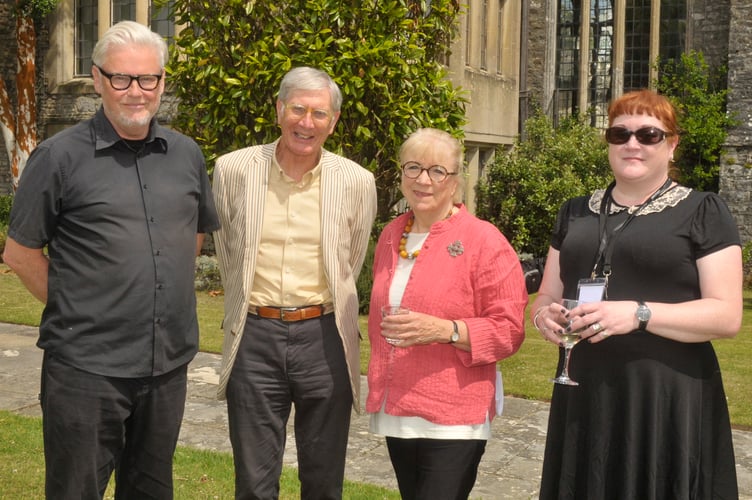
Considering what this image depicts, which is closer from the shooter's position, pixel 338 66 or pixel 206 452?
pixel 206 452

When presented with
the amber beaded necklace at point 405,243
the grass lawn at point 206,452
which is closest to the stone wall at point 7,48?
the grass lawn at point 206,452

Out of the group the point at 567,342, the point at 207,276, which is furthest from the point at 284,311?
the point at 207,276

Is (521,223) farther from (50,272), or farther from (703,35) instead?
(50,272)

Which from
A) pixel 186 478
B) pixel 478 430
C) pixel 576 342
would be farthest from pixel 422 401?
pixel 186 478

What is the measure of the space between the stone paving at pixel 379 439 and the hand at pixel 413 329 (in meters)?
1.91

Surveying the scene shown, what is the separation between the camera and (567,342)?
10.2 feet

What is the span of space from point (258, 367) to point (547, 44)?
57.9 feet

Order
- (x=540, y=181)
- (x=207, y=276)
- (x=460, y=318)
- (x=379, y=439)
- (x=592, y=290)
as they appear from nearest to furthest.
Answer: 1. (x=592, y=290)
2. (x=460, y=318)
3. (x=379, y=439)
4. (x=207, y=276)
5. (x=540, y=181)

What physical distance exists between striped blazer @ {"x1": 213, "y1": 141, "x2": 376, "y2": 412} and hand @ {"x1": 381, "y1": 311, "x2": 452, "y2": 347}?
19.8 inches

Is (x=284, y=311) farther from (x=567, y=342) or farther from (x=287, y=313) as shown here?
(x=567, y=342)

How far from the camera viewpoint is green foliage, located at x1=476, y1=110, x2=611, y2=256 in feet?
56.3

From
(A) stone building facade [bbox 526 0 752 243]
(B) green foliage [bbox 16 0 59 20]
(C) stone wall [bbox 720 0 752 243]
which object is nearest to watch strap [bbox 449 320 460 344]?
(A) stone building facade [bbox 526 0 752 243]

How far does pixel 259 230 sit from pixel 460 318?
0.88 m

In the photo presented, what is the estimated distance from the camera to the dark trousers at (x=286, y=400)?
374 cm
